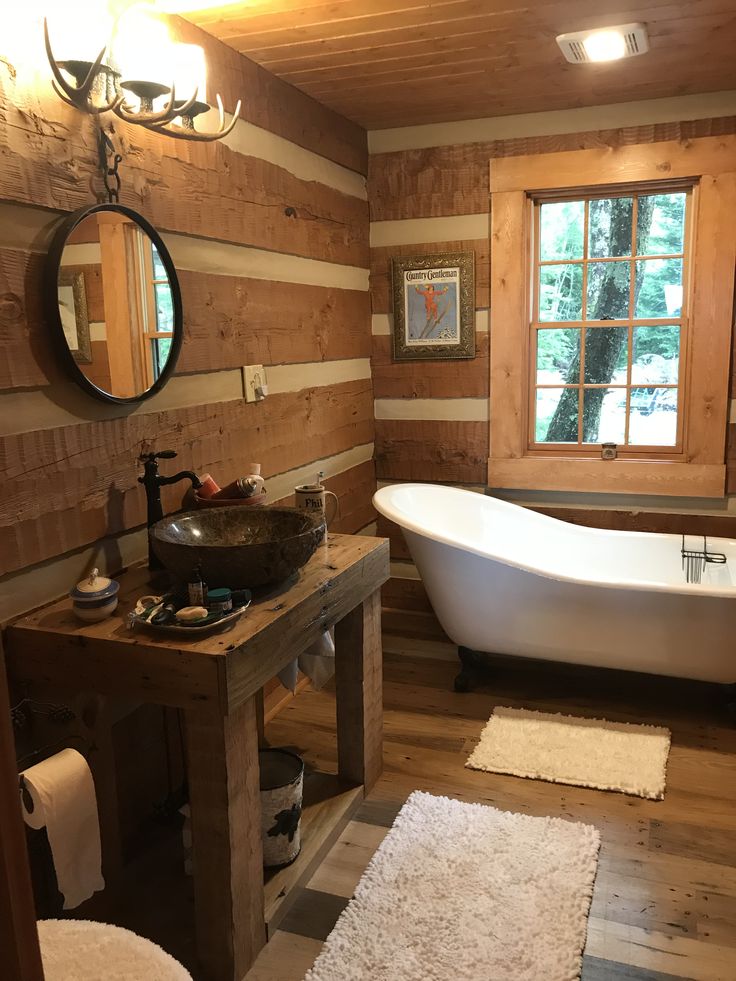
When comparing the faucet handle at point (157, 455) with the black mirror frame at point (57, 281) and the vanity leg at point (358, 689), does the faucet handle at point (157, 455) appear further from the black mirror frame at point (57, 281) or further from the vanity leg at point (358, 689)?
the vanity leg at point (358, 689)

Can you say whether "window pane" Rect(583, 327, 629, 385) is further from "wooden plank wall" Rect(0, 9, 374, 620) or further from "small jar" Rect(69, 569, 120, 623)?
"small jar" Rect(69, 569, 120, 623)

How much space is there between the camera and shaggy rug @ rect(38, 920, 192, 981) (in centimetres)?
121

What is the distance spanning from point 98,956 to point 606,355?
336 cm

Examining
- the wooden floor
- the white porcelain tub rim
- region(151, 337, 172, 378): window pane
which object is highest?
region(151, 337, 172, 378): window pane

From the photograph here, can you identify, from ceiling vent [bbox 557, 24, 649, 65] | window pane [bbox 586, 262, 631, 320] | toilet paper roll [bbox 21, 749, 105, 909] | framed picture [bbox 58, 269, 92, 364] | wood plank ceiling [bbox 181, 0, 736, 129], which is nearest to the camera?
toilet paper roll [bbox 21, 749, 105, 909]

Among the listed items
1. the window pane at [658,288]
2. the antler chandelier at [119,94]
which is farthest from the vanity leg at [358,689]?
the window pane at [658,288]

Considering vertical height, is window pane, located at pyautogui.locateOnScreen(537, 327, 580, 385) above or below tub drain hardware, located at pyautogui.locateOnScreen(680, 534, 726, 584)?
above

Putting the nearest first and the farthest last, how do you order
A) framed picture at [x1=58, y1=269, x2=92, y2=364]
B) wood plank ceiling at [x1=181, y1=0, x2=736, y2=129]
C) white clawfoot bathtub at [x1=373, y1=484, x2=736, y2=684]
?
framed picture at [x1=58, y1=269, x2=92, y2=364] < wood plank ceiling at [x1=181, y1=0, x2=736, y2=129] < white clawfoot bathtub at [x1=373, y1=484, x2=736, y2=684]

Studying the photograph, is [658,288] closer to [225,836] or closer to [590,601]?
[590,601]

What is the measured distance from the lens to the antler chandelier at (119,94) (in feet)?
6.40

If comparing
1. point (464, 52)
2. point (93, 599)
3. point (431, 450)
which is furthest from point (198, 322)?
point (431, 450)

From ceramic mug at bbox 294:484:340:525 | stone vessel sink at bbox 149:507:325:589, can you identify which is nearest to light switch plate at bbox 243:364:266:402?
ceramic mug at bbox 294:484:340:525

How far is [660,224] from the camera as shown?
3.72m

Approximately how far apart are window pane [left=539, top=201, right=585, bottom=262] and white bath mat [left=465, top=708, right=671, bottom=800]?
212 cm
